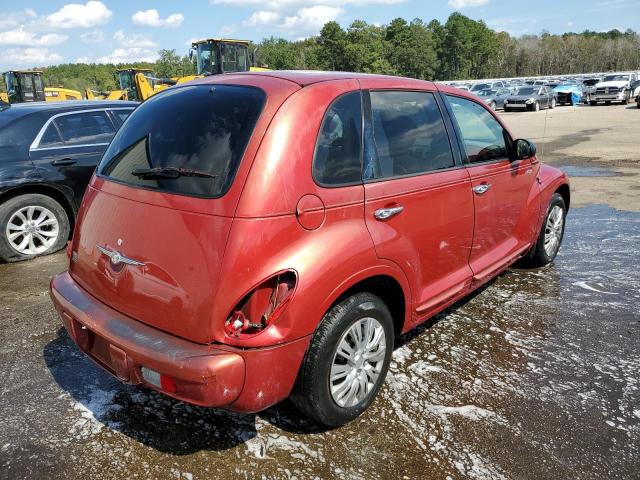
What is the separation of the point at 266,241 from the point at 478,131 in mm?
2261

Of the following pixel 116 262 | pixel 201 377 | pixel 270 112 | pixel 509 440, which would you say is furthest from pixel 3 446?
pixel 509 440

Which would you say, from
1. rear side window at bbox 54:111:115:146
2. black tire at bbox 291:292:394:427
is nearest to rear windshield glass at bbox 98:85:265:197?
black tire at bbox 291:292:394:427

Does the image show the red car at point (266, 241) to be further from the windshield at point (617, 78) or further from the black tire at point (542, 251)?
the windshield at point (617, 78)

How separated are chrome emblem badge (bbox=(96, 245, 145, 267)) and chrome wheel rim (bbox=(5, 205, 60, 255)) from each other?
3.66m

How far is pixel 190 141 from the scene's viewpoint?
260cm

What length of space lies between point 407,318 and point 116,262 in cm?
166

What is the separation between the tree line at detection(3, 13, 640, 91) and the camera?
104 meters

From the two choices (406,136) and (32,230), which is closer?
(406,136)

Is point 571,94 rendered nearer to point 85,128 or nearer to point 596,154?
point 596,154

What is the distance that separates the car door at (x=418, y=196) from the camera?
9.21ft

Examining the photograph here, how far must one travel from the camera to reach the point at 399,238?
285cm

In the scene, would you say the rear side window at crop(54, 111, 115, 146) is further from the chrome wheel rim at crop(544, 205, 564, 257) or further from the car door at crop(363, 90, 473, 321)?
the chrome wheel rim at crop(544, 205, 564, 257)

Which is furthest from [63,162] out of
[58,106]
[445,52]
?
[445,52]

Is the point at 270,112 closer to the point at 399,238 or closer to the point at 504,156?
the point at 399,238
